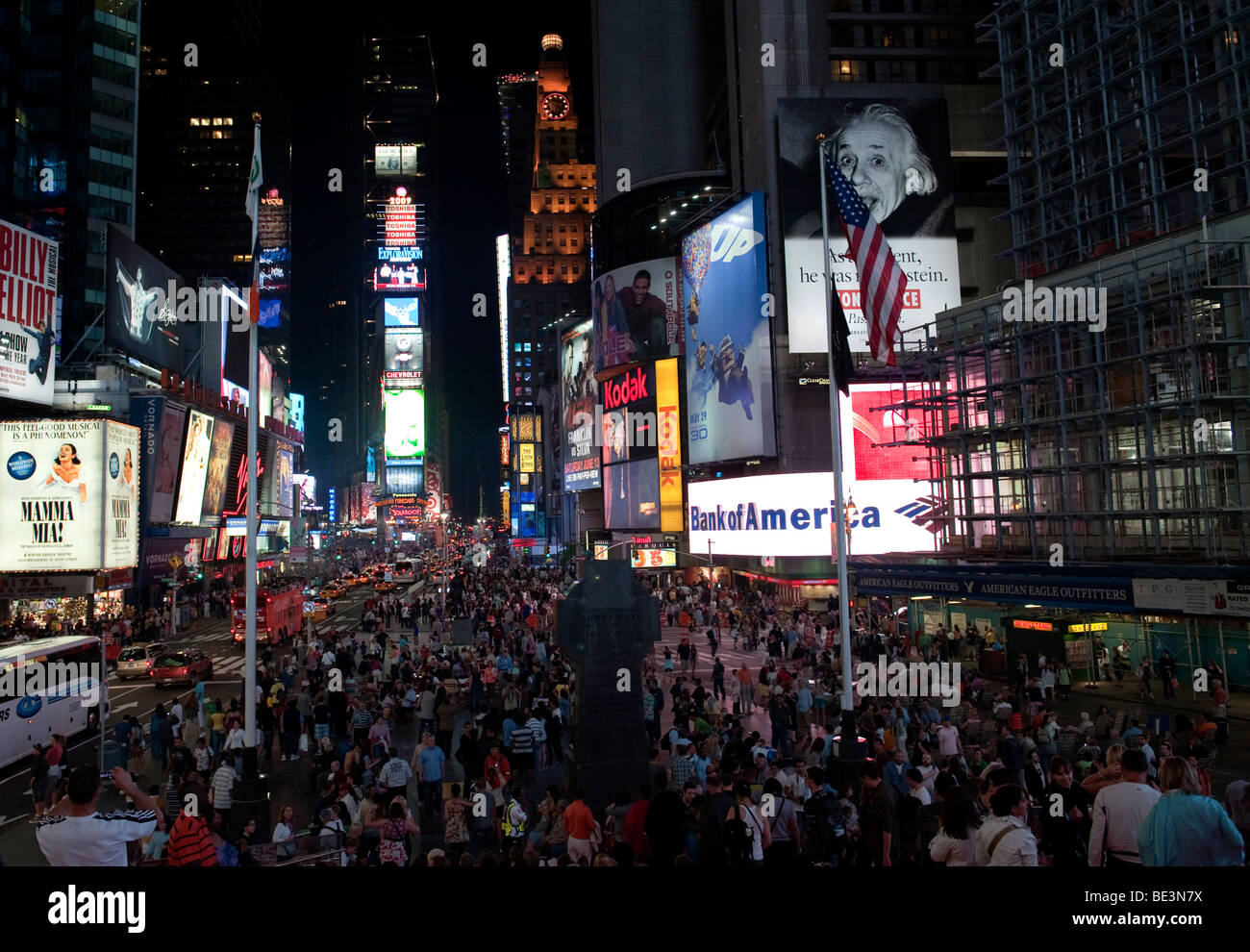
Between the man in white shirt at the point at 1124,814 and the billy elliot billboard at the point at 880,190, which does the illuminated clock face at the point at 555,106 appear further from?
the man in white shirt at the point at 1124,814

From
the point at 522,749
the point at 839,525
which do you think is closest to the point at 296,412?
the point at 522,749

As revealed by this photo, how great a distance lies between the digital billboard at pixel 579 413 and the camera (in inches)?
3137

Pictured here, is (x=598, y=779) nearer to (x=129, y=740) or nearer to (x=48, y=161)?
(x=129, y=740)

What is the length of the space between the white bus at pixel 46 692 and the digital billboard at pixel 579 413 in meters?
59.0

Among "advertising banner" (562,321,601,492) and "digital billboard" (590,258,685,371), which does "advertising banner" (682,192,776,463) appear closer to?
"digital billboard" (590,258,685,371)

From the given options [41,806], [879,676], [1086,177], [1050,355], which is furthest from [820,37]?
[41,806]

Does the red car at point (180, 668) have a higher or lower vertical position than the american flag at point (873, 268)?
lower

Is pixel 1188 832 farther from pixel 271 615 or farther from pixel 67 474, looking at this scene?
pixel 67 474

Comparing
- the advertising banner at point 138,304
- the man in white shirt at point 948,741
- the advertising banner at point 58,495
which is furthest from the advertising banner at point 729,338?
the man in white shirt at point 948,741

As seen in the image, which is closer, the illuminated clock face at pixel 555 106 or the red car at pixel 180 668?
the red car at pixel 180 668

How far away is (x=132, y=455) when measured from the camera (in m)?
41.7

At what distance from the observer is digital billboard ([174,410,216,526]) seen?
48.8 m

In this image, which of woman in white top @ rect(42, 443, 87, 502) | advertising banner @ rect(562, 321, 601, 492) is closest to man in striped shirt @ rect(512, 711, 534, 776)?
woman in white top @ rect(42, 443, 87, 502)

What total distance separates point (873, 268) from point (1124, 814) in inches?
465
